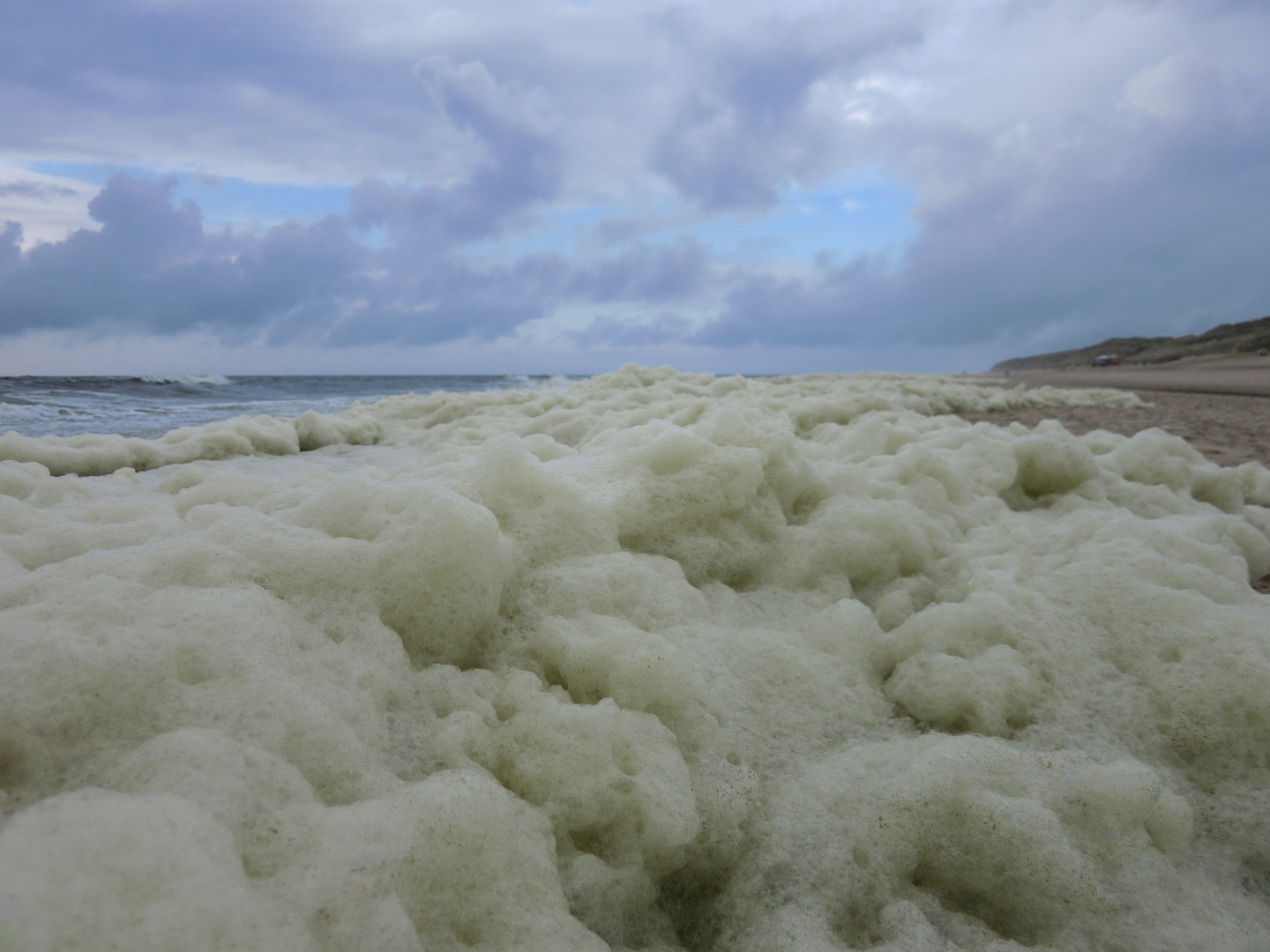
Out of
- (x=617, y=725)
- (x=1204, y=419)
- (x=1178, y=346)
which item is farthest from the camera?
(x=1178, y=346)

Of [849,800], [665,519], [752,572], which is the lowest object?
[849,800]

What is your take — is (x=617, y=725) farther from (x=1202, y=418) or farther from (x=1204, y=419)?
(x=1202, y=418)

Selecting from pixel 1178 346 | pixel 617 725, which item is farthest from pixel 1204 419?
pixel 1178 346

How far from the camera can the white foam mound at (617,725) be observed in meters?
0.85

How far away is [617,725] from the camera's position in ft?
3.89

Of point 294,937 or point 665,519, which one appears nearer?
point 294,937

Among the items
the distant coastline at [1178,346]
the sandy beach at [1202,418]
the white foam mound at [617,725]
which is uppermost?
the distant coastline at [1178,346]

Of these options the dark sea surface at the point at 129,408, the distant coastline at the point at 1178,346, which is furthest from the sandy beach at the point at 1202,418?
the distant coastline at the point at 1178,346

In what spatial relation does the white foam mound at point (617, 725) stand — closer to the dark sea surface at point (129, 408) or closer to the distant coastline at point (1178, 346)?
the dark sea surface at point (129, 408)

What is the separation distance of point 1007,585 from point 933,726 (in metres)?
0.54

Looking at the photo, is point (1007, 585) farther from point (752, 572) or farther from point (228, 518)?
point (228, 518)

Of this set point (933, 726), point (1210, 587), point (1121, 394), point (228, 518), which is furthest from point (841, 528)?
point (1121, 394)

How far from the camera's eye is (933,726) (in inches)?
55.0

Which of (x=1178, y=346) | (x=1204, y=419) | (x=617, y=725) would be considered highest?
(x=1178, y=346)
